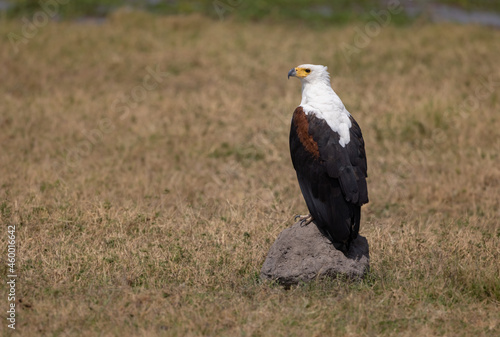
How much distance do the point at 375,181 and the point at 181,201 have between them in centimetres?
271

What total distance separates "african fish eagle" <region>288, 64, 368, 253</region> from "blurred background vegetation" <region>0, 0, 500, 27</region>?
13.6m

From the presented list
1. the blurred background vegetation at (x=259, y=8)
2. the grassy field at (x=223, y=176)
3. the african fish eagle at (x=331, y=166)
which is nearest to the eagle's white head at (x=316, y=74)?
the african fish eagle at (x=331, y=166)

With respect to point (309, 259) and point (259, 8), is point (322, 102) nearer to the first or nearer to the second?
point (309, 259)

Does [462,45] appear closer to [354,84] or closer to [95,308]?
[354,84]

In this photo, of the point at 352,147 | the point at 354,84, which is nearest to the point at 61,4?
the point at 354,84

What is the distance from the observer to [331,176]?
5.33 metres

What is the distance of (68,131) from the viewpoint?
34.0 ft

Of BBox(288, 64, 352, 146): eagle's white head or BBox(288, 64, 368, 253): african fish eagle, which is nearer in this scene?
BBox(288, 64, 368, 253): african fish eagle

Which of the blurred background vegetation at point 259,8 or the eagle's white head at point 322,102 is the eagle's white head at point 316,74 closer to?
the eagle's white head at point 322,102

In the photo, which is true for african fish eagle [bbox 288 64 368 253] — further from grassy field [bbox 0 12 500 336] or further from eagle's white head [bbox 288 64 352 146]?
grassy field [bbox 0 12 500 336]

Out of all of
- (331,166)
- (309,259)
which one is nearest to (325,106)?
(331,166)

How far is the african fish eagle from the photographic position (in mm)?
5353

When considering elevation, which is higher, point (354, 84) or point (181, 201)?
point (354, 84)

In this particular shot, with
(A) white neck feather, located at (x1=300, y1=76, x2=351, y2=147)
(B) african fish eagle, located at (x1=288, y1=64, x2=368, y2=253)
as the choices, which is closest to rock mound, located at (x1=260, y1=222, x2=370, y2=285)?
(B) african fish eagle, located at (x1=288, y1=64, x2=368, y2=253)
